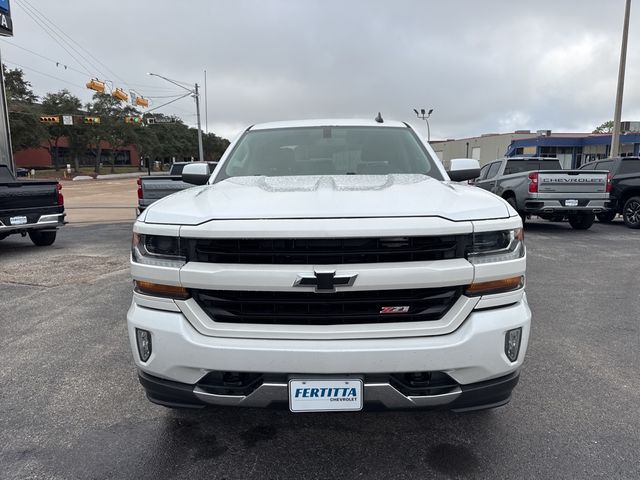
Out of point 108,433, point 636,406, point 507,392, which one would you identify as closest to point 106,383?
point 108,433

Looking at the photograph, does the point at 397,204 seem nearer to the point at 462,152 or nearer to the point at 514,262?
the point at 514,262

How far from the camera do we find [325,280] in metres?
2.06

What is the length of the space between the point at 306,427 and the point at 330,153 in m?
2.11

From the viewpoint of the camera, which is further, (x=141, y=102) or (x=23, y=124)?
(x=23, y=124)

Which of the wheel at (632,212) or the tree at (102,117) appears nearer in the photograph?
the wheel at (632,212)

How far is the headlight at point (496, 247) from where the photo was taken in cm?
217

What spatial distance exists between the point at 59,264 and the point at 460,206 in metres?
7.43

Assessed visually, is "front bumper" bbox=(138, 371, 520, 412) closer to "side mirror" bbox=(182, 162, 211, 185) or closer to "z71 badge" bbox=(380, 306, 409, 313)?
"z71 badge" bbox=(380, 306, 409, 313)

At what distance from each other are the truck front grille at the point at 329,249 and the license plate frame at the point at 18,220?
7.98 metres

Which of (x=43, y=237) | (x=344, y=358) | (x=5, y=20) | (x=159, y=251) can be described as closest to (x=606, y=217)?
(x=344, y=358)

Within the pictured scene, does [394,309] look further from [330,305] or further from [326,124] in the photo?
[326,124]

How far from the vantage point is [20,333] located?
4.52 meters

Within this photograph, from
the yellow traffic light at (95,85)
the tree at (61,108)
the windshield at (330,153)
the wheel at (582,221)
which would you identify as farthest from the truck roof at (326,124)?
the tree at (61,108)

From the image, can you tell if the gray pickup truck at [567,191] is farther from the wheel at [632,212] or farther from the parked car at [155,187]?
the parked car at [155,187]
